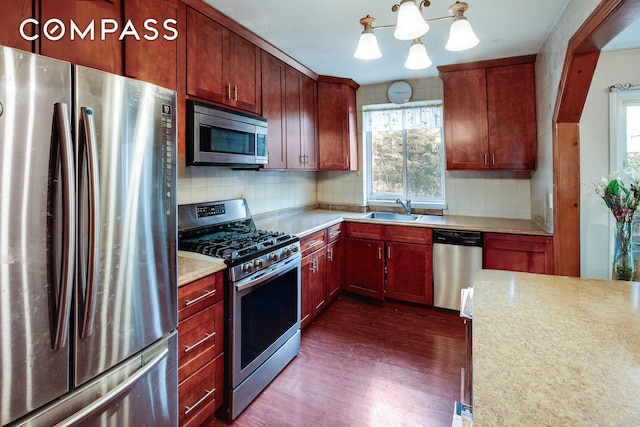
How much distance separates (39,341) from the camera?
0.97 meters

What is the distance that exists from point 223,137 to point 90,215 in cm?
123

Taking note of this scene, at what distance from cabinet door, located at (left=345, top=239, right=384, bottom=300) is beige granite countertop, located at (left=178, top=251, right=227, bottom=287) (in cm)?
192

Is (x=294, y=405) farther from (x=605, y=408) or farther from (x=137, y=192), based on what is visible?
(x=605, y=408)

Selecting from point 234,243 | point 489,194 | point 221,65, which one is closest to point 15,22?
point 221,65

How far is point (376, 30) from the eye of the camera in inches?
97.5

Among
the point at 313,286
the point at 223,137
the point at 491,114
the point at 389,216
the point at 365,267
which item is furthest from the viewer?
the point at 389,216

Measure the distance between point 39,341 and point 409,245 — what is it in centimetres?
283

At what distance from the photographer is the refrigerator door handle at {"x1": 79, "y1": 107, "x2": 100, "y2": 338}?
41.2 inches

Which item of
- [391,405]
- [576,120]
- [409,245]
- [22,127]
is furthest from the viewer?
[409,245]

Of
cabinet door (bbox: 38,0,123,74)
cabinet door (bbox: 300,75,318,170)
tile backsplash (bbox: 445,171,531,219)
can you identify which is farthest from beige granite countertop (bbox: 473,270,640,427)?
cabinet door (bbox: 300,75,318,170)

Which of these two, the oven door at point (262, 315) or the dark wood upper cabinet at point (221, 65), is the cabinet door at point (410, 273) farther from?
the dark wood upper cabinet at point (221, 65)

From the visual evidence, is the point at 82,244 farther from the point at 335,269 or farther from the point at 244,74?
the point at 335,269

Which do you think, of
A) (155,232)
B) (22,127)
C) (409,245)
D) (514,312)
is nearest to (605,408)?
(514,312)

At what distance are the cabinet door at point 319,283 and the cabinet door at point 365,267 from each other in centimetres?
49
